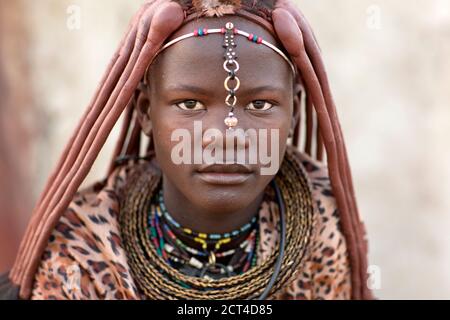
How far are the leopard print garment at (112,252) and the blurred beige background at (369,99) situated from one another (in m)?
1.39

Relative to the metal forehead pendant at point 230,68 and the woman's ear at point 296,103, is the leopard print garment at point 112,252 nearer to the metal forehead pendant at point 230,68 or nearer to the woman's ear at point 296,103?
the woman's ear at point 296,103

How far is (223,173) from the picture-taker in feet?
6.70

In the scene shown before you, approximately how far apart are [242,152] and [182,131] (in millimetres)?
177

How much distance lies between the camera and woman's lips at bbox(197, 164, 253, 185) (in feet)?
6.68

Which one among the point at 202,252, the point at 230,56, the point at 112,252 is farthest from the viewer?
the point at 202,252

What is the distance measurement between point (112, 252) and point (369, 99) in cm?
196

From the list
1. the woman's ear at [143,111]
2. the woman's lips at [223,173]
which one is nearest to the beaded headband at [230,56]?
the woman's lips at [223,173]

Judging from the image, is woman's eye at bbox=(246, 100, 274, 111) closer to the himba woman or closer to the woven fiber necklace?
the himba woman

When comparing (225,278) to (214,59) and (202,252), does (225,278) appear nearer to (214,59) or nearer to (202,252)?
(202,252)

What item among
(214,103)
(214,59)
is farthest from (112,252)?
(214,59)

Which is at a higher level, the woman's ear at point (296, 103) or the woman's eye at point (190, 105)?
the woman's ear at point (296, 103)

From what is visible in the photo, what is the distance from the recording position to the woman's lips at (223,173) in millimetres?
2035
